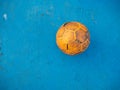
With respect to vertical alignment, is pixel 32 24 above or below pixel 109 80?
above

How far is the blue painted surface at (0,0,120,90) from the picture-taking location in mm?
1586

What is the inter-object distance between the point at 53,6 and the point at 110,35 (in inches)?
18.1

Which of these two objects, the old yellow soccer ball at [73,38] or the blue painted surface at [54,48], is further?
the blue painted surface at [54,48]

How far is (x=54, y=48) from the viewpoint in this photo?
162 centimetres

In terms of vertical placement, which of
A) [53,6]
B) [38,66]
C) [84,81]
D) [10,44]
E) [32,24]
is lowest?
[84,81]

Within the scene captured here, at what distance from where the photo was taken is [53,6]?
66.9 inches

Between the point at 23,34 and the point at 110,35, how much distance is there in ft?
2.02

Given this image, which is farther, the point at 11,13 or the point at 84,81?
the point at 11,13

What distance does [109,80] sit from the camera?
5.18 feet

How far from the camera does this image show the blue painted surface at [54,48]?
1.59m

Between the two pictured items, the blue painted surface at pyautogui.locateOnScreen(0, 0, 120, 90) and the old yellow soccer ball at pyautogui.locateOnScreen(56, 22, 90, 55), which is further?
the blue painted surface at pyautogui.locateOnScreen(0, 0, 120, 90)

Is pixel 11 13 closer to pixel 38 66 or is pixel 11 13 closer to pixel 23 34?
pixel 23 34

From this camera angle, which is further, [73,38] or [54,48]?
[54,48]

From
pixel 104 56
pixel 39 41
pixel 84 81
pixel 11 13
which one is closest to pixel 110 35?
pixel 104 56
